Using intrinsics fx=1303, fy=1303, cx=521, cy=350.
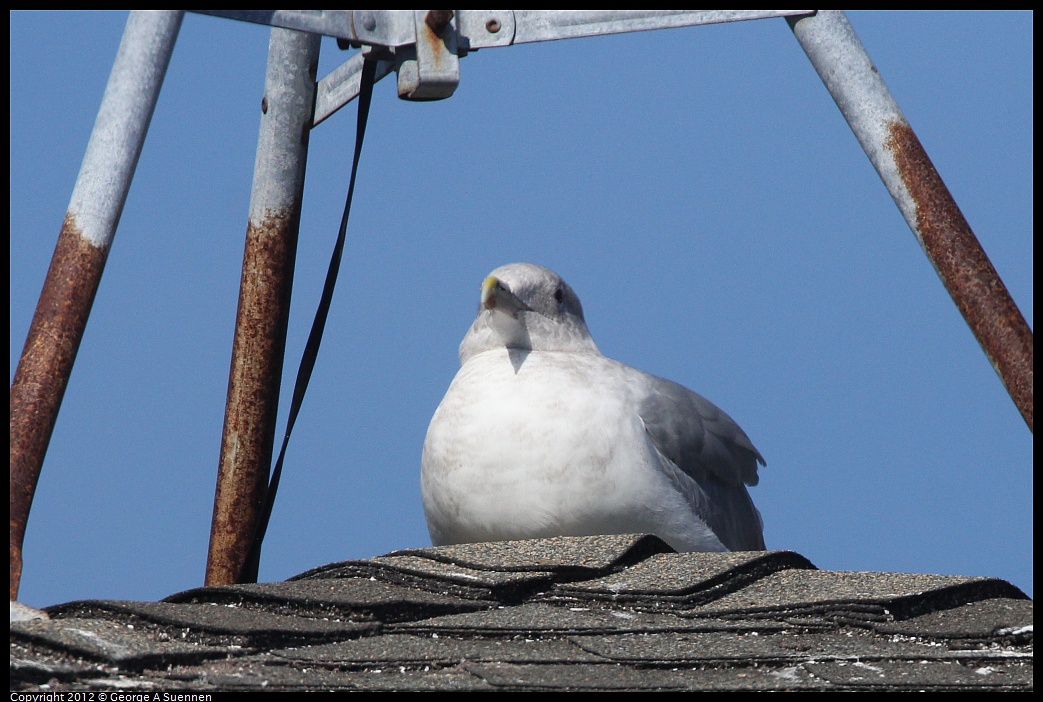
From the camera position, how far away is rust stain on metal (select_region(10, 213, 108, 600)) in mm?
3145

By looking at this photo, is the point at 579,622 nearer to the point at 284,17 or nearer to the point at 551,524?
the point at 551,524

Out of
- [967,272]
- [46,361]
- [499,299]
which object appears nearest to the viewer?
[46,361]

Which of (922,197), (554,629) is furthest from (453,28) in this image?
(554,629)

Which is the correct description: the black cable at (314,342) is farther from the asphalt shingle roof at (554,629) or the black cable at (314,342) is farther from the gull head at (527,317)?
the asphalt shingle roof at (554,629)

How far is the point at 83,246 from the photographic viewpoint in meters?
3.39

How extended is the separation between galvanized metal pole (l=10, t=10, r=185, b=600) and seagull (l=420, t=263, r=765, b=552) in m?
1.22

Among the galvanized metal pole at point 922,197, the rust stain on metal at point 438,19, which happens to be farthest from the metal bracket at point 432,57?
the galvanized metal pole at point 922,197

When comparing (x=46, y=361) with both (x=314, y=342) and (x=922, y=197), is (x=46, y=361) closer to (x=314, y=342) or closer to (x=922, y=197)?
(x=314, y=342)

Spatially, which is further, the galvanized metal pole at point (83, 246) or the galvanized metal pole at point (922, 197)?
the galvanized metal pole at point (922, 197)

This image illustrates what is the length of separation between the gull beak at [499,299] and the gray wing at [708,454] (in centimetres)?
50

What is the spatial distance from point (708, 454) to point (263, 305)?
66.6 inches

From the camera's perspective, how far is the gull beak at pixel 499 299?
166 inches

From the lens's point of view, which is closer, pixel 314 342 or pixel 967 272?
pixel 967 272
